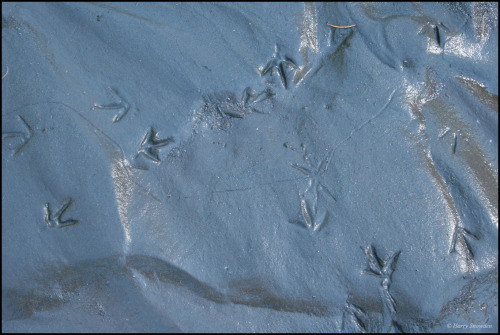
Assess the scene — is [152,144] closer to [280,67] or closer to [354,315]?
[280,67]

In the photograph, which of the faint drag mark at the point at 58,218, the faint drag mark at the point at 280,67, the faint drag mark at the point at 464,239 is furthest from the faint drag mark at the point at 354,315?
the faint drag mark at the point at 58,218

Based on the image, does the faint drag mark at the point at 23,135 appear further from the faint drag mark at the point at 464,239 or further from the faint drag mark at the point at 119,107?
the faint drag mark at the point at 464,239

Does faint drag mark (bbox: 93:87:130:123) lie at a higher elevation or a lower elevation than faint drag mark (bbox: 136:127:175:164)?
higher

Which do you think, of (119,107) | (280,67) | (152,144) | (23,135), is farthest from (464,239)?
(23,135)

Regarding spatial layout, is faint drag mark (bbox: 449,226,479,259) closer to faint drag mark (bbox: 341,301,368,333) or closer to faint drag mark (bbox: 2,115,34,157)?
faint drag mark (bbox: 341,301,368,333)

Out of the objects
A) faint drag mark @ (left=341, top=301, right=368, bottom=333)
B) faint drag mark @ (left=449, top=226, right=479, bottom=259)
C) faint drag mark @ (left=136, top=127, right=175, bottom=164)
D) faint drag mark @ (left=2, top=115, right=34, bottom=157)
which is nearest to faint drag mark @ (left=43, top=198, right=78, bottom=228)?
faint drag mark @ (left=2, top=115, right=34, bottom=157)
